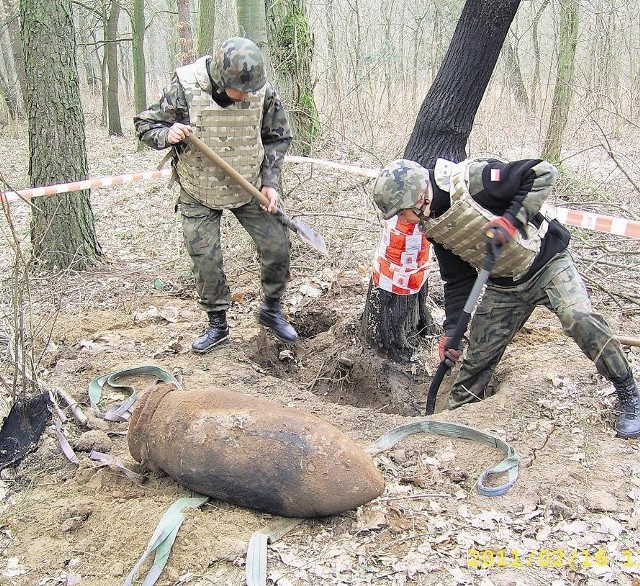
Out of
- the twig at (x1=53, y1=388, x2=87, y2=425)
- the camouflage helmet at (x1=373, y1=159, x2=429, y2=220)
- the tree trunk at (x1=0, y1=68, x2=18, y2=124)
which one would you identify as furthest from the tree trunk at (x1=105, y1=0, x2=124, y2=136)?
the camouflage helmet at (x1=373, y1=159, x2=429, y2=220)

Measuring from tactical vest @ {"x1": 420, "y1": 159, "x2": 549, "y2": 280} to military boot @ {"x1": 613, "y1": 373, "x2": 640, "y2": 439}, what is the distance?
788 mm

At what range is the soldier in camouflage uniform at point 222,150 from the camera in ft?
12.4

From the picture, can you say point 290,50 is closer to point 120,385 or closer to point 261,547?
point 120,385

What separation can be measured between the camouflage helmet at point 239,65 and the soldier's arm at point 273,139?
45 cm

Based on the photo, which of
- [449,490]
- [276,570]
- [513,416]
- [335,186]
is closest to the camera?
[276,570]

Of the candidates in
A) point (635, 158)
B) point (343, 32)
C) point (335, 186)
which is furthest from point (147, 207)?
point (635, 158)

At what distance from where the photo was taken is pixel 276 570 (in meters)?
2.35

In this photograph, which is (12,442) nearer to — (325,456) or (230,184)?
(325,456)

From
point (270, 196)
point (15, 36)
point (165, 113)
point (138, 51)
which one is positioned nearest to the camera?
point (165, 113)

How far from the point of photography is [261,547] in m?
2.37

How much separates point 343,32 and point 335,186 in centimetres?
294

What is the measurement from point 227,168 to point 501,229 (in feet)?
5.95
